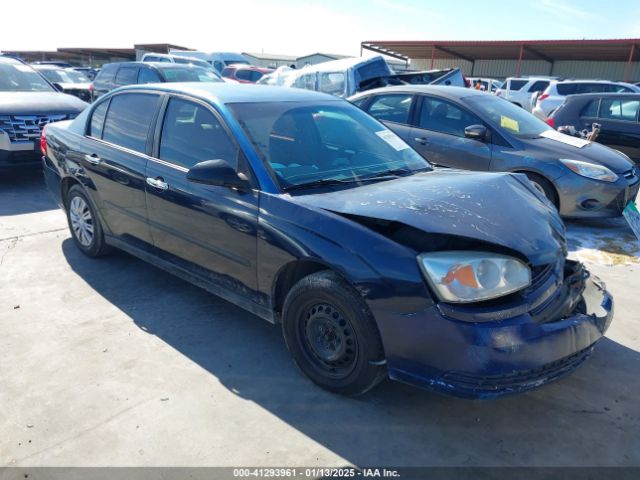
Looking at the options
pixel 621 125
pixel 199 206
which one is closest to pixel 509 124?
pixel 621 125

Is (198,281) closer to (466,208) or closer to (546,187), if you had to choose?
(466,208)

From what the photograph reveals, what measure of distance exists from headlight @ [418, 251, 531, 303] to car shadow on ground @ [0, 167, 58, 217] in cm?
558

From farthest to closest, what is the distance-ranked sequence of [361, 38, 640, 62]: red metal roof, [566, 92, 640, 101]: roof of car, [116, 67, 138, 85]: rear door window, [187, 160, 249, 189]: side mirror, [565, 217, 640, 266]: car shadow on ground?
1. [361, 38, 640, 62]: red metal roof
2. [116, 67, 138, 85]: rear door window
3. [566, 92, 640, 101]: roof of car
4. [565, 217, 640, 266]: car shadow on ground
5. [187, 160, 249, 189]: side mirror

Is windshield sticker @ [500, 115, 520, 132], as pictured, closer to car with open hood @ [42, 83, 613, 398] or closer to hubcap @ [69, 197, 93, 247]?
car with open hood @ [42, 83, 613, 398]

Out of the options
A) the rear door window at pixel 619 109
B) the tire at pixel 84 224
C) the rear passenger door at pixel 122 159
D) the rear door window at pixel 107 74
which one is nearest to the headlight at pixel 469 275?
the rear passenger door at pixel 122 159

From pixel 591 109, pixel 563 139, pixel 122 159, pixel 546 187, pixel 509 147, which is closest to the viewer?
pixel 122 159

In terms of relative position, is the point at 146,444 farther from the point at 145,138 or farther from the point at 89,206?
the point at 89,206

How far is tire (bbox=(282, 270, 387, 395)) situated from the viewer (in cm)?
263

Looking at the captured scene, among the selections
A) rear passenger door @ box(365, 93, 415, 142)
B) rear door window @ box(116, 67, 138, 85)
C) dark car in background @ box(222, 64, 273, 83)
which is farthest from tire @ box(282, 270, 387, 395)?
dark car in background @ box(222, 64, 273, 83)

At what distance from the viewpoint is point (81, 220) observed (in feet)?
15.7

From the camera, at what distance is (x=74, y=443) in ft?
8.43

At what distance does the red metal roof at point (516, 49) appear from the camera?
2788 centimetres

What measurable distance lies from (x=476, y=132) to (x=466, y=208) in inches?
136

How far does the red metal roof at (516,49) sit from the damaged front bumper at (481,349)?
29.2 meters
